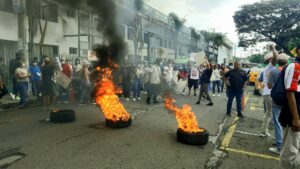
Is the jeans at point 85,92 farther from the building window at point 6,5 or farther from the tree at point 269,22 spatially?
the tree at point 269,22

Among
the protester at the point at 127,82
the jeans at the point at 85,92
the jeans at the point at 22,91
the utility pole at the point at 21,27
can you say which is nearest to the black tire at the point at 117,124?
the jeans at the point at 85,92

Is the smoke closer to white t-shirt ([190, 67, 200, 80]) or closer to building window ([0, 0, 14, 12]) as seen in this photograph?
white t-shirt ([190, 67, 200, 80])

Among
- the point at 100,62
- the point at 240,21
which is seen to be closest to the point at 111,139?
the point at 100,62

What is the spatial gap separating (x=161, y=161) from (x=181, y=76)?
12.7 meters

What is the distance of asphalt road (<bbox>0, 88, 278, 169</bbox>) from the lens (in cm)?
427

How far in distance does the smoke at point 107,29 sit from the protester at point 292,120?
591cm

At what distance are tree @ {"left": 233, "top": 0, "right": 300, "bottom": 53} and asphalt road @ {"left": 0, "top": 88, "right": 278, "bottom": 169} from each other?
3320 cm

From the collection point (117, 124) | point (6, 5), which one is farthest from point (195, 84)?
point (6, 5)

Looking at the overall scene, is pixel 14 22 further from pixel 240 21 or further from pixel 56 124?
pixel 240 21

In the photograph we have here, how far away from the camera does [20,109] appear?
9.32 metres

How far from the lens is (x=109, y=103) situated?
22.5ft

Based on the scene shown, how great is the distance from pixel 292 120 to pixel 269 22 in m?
38.0

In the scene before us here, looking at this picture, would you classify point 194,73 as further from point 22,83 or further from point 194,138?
point 194,138

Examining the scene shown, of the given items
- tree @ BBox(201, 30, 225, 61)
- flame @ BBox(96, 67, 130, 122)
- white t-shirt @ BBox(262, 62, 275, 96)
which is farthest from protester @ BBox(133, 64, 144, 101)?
tree @ BBox(201, 30, 225, 61)
